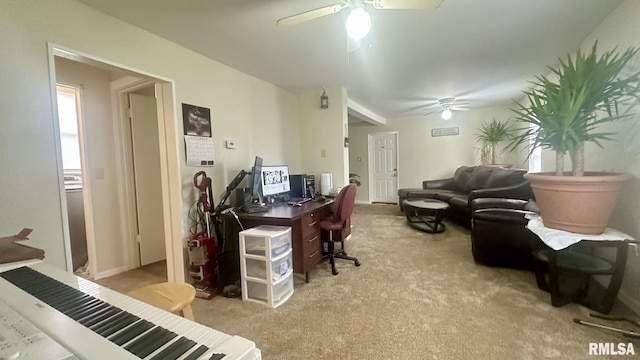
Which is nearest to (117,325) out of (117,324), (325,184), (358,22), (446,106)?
(117,324)

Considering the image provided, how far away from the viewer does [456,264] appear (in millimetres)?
2887

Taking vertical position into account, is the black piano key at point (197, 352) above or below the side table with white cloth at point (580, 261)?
above

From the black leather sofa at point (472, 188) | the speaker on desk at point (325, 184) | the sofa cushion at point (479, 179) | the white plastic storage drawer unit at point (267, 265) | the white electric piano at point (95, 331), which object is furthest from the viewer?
the sofa cushion at point (479, 179)

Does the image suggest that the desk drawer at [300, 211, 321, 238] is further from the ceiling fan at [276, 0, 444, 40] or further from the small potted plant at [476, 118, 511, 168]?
the small potted plant at [476, 118, 511, 168]

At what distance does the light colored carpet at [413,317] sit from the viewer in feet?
5.24

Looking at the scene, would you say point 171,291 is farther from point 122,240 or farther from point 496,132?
point 496,132

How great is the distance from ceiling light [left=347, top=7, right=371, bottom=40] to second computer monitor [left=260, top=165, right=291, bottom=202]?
1644 mm

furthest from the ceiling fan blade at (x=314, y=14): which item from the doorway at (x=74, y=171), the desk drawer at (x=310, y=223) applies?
the doorway at (x=74, y=171)

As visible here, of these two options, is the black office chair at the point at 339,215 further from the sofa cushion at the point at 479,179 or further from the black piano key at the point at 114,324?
the sofa cushion at the point at 479,179

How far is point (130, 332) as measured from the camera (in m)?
0.56

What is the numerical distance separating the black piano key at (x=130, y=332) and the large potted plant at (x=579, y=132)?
7.34ft

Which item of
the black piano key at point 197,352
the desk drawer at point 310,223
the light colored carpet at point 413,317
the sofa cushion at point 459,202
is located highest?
the black piano key at point 197,352

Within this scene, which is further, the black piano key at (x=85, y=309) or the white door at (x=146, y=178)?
the white door at (x=146, y=178)

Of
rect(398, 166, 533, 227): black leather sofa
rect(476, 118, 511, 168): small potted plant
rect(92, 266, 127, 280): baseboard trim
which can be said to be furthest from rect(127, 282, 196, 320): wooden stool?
rect(476, 118, 511, 168): small potted plant
